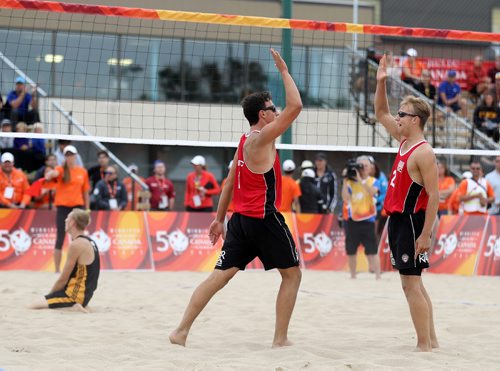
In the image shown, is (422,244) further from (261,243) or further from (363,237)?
(363,237)

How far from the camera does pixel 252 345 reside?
619 cm

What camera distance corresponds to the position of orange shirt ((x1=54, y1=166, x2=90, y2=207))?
11539mm

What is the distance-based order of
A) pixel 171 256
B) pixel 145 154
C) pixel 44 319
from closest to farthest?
pixel 44 319 → pixel 171 256 → pixel 145 154

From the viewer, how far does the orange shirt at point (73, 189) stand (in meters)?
11.5

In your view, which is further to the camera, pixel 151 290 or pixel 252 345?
pixel 151 290

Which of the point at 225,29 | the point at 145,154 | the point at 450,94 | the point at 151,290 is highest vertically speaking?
the point at 225,29

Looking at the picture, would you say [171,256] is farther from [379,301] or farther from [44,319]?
[44,319]

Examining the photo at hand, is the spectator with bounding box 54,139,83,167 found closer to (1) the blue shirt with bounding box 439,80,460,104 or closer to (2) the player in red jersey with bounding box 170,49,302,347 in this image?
(1) the blue shirt with bounding box 439,80,460,104

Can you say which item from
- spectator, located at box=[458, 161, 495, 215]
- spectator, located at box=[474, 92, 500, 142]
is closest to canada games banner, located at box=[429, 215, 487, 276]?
spectator, located at box=[458, 161, 495, 215]

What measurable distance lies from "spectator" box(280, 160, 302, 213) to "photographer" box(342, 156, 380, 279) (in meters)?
1.47

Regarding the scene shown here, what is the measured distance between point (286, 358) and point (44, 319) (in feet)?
8.07

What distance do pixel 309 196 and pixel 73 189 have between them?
369 cm

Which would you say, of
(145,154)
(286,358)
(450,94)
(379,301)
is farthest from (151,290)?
(145,154)

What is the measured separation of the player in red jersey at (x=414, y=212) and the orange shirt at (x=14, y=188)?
25.5 ft
